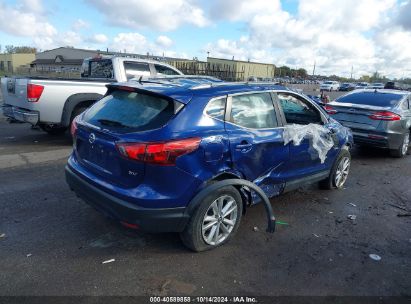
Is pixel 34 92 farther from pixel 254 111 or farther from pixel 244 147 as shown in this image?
pixel 244 147

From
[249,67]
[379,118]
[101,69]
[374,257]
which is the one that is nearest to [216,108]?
[374,257]

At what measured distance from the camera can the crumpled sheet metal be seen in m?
4.42

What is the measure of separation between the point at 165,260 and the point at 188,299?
2.04ft

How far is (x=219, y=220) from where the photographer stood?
3.76 meters

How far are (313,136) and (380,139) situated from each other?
3895mm

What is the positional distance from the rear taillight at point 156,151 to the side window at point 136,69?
6.02 m

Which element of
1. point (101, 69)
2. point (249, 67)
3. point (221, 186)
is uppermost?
point (249, 67)

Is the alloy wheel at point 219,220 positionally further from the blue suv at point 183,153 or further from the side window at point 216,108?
the side window at point 216,108

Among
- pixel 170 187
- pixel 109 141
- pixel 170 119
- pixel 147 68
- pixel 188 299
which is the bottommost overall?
pixel 188 299

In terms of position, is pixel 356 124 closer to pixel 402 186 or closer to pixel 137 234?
pixel 402 186

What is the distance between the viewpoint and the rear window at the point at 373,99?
837cm

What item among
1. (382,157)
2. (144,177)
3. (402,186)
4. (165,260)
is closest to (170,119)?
(144,177)

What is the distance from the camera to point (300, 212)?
16.2 feet

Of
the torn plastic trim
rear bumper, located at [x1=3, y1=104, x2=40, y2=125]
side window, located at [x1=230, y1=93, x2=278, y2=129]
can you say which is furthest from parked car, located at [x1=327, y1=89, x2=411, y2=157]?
rear bumper, located at [x1=3, y1=104, x2=40, y2=125]
